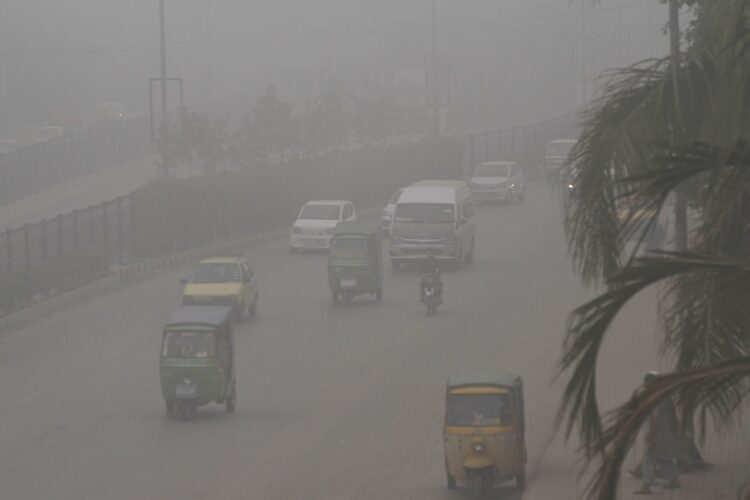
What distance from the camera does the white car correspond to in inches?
1608

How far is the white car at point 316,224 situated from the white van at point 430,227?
366 cm

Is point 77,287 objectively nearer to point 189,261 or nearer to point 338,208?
point 189,261

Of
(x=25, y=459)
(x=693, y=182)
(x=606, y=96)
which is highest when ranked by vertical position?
(x=606, y=96)

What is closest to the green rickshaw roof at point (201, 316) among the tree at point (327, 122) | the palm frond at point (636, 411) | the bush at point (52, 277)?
the bush at point (52, 277)

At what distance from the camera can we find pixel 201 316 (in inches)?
859

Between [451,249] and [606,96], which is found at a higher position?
[606,96]

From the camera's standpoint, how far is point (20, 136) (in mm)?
85500

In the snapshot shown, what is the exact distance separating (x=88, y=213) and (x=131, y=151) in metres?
30.2

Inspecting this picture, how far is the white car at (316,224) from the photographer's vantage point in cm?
4084

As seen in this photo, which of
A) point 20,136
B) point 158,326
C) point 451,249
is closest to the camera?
point 158,326

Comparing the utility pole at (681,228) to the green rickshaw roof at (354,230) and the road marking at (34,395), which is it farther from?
the green rickshaw roof at (354,230)

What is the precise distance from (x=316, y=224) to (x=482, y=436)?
25.4 m

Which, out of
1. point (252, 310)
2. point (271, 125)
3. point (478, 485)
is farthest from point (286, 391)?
point (271, 125)

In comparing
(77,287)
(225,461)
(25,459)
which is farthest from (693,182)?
(77,287)
